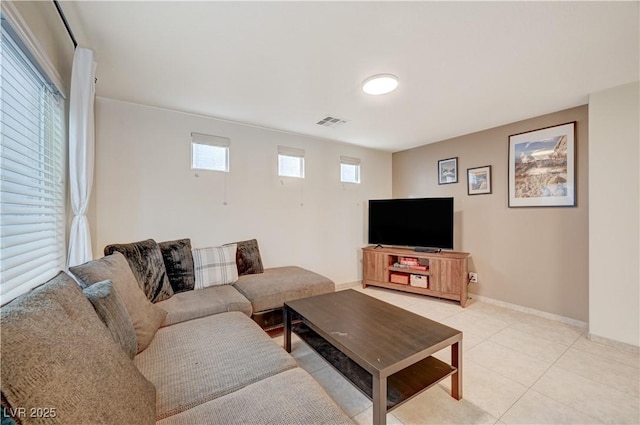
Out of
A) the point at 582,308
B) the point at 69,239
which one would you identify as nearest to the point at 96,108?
the point at 69,239

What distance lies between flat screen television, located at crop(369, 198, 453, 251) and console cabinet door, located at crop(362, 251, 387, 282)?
0.25 m

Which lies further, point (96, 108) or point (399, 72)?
point (96, 108)

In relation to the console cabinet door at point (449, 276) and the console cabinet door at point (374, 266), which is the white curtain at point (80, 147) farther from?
the console cabinet door at point (449, 276)

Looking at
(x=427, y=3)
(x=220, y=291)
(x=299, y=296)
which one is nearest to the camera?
(x=427, y=3)

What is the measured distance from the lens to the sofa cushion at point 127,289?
1.39 meters

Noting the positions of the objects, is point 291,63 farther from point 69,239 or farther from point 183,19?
point 69,239

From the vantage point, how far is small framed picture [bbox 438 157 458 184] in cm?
385

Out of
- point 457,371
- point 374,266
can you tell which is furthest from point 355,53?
point 374,266

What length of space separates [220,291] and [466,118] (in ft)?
10.6

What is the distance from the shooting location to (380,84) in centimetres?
223

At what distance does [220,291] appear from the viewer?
7.89 ft

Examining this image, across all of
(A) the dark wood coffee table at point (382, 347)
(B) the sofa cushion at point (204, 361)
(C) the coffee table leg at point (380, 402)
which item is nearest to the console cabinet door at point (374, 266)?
(A) the dark wood coffee table at point (382, 347)

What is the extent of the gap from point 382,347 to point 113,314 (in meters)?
1.32

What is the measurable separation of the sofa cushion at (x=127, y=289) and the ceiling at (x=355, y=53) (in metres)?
1.42
